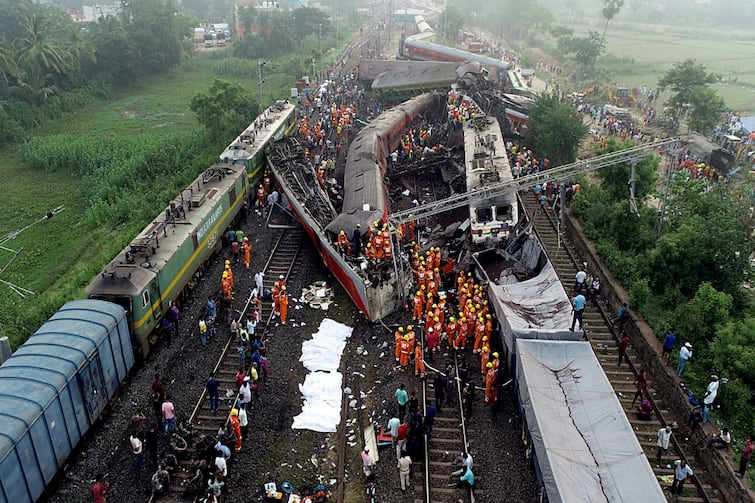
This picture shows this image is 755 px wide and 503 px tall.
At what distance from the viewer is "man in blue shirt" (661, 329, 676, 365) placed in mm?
15016

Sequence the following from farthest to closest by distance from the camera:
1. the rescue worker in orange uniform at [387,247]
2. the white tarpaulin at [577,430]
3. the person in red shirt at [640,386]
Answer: the rescue worker in orange uniform at [387,247]
the person in red shirt at [640,386]
the white tarpaulin at [577,430]

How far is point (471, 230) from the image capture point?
66.0 ft

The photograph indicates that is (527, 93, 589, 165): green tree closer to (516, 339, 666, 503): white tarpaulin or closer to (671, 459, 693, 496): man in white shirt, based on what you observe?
(516, 339, 666, 503): white tarpaulin

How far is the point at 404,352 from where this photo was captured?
50.4 ft

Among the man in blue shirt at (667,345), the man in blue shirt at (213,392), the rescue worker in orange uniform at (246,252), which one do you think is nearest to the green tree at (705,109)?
the man in blue shirt at (667,345)

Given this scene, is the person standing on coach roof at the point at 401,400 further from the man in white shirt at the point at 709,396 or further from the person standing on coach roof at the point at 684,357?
the person standing on coach roof at the point at 684,357

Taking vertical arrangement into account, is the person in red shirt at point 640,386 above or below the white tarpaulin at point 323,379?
above

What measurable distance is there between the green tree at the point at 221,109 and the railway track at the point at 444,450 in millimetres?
24494

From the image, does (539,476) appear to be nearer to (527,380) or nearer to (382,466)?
(527,380)

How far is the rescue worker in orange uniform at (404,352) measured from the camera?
15312mm

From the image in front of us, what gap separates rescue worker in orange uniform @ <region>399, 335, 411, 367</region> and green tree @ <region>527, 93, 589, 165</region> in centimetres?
1790

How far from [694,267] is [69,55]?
48822mm

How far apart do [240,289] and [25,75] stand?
37.1 m

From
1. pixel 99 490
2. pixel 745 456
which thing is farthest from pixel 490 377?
pixel 99 490
